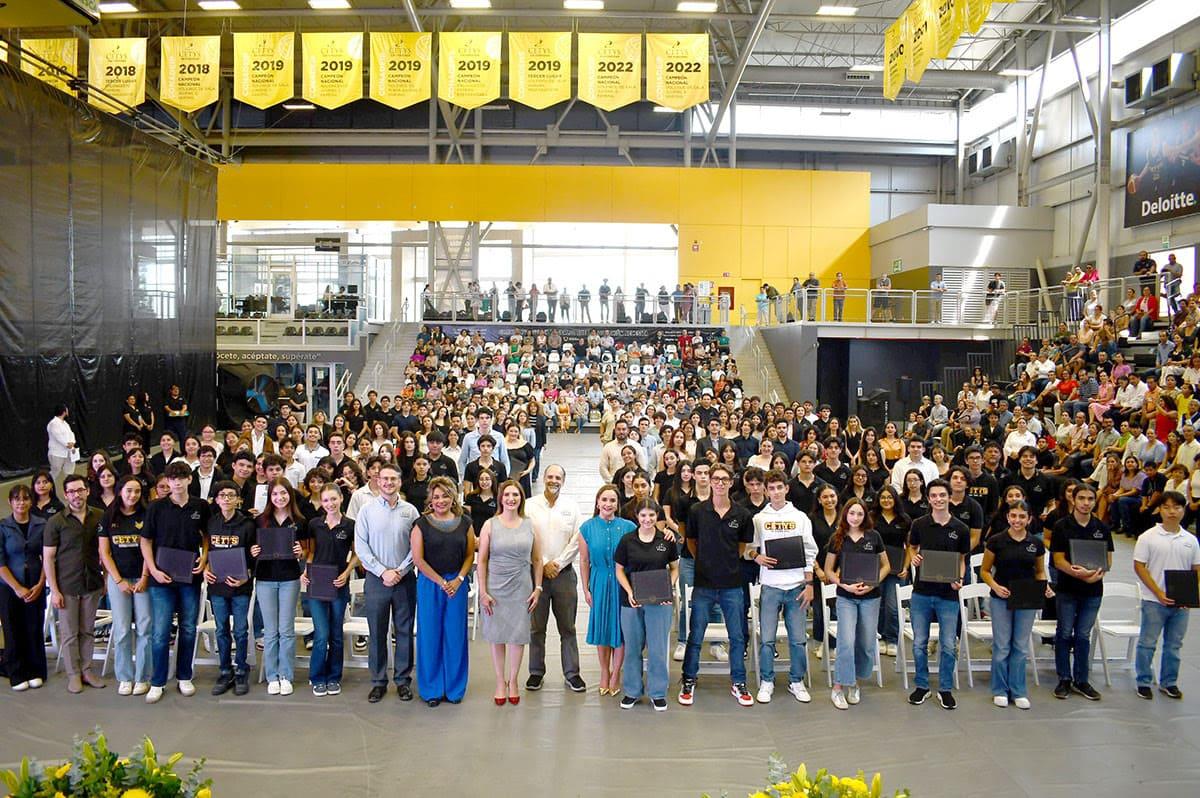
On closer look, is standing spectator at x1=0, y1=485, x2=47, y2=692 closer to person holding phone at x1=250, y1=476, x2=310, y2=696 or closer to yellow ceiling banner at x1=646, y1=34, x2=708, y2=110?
person holding phone at x1=250, y1=476, x2=310, y2=696

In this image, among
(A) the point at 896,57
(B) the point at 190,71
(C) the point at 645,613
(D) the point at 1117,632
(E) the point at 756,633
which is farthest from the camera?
(B) the point at 190,71

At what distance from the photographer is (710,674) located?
695 cm

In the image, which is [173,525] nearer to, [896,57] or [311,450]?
[311,450]

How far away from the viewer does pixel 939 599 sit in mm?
6234

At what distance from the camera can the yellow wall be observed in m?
30.9

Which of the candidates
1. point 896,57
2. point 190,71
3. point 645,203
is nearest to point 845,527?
point 896,57

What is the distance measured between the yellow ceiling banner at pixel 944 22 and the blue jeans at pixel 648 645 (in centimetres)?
1176

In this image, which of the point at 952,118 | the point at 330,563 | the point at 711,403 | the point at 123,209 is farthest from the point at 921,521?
the point at 952,118

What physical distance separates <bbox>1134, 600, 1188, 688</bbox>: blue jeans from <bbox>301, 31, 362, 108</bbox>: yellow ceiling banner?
14.9 metres

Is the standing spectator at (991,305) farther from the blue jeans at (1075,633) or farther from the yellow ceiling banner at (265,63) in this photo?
the blue jeans at (1075,633)

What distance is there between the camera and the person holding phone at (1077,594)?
639cm

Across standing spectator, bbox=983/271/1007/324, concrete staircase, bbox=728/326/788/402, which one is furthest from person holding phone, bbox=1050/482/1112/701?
standing spectator, bbox=983/271/1007/324

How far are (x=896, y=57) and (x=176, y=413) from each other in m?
14.7

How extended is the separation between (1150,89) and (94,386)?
23.2m
